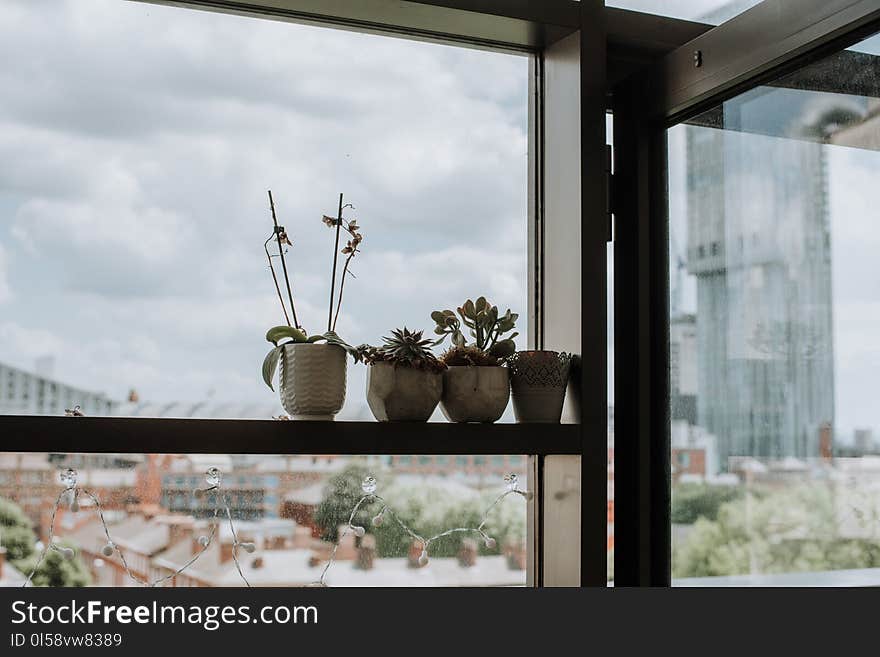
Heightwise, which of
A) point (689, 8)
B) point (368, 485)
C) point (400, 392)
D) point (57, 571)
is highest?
point (689, 8)

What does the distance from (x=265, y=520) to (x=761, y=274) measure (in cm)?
79

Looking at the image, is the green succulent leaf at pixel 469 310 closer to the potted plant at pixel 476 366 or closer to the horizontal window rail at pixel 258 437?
the potted plant at pixel 476 366

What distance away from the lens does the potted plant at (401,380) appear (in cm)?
136

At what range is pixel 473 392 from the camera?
1.40 meters

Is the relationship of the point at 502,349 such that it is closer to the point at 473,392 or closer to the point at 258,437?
the point at 473,392

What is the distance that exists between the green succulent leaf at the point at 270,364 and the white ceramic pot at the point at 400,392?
13cm

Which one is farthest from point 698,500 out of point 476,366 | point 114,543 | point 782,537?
point 114,543

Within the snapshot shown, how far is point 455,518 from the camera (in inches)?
60.2

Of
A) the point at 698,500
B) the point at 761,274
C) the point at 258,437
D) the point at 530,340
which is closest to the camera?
the point at 258,437

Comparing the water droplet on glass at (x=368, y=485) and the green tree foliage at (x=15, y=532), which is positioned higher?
the water droplet on glass at (x=368, y=485)

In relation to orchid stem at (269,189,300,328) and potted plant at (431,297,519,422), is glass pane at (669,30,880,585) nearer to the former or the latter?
potted plant at (431,297,519,422)

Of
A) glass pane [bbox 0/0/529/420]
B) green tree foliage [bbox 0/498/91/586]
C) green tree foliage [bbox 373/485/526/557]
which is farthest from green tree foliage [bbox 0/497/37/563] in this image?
green tree foliage [bbox 373/485/526/557]

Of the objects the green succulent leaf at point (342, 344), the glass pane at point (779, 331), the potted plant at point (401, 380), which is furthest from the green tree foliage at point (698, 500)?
the green succulent leaf at point (342, 344)

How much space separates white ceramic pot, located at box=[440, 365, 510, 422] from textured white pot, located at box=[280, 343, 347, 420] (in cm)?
17
